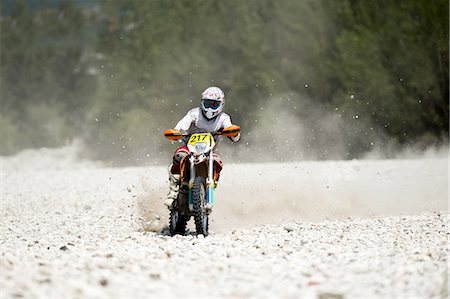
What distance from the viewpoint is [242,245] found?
8.41 metres

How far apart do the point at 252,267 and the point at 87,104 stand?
38.7 meters

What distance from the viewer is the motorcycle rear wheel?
32.2 feet

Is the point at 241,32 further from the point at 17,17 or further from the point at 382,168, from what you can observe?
the point at 382,168

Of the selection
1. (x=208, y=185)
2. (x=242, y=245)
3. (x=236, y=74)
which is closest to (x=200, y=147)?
(x=208, y=185)

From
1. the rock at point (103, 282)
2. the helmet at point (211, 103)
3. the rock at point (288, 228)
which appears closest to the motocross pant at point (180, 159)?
the helmet at point (211, 103)

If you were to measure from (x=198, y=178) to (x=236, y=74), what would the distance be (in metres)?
28.1

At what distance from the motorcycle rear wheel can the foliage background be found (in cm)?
2077

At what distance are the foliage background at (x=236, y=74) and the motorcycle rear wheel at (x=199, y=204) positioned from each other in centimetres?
2077

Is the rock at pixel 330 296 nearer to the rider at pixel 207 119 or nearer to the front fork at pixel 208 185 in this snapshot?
the front fork at pixel 208 185

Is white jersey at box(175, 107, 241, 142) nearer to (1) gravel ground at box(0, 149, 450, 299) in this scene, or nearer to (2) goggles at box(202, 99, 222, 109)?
(2) goggles at box(202, 99, 222, 109)

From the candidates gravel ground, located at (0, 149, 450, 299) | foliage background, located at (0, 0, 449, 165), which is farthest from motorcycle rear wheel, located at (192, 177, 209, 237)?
foliage background, located at (0, 0, 449, 165)

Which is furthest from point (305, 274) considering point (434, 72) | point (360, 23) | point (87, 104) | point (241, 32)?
point (87, 104)

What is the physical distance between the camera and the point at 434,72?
1273 inches

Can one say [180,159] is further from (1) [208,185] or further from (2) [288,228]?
(2) [288,228]
